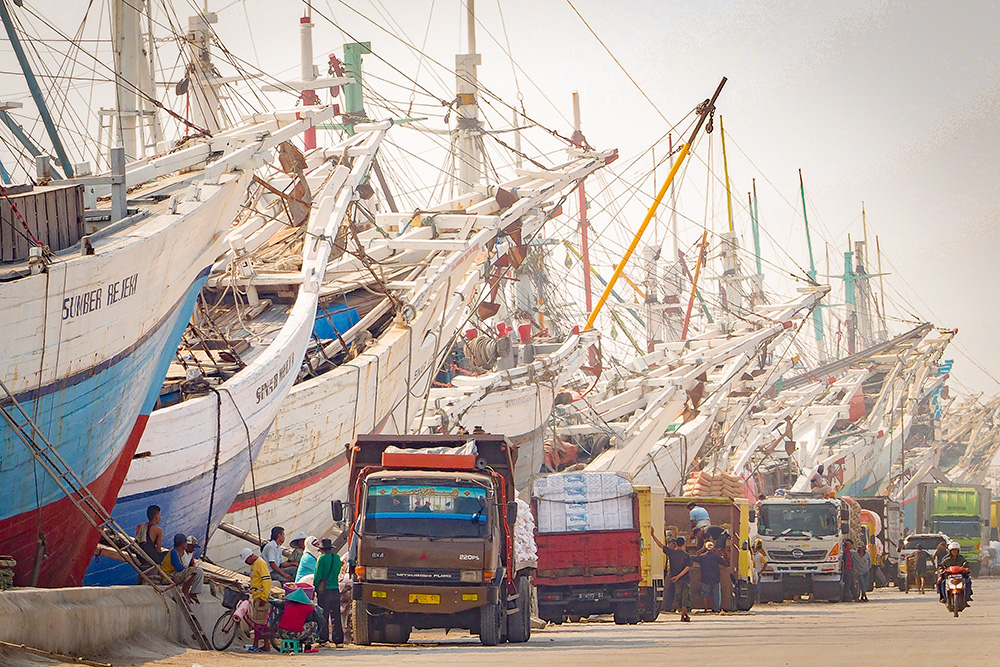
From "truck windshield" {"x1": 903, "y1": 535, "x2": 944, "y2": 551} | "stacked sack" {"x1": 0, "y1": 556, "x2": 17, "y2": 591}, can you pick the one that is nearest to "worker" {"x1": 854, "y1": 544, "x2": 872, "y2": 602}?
"truck windshield" {"x1": 903, "y1": 535, "x2": 944, "y2": 551}

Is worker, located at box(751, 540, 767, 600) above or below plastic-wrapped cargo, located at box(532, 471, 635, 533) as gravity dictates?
below

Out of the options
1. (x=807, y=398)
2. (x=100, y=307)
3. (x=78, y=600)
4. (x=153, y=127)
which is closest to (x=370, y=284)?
(x=153, y=127)

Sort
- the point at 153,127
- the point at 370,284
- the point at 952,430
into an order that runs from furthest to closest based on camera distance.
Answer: the point at 952,430
the point at 153,127
the point at 370,284

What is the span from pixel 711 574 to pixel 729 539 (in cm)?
230

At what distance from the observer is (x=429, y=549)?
58.1 feet

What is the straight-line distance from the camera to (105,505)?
1802 centimetres

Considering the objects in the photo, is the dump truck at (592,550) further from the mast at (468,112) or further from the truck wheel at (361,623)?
the mast at (468,112)

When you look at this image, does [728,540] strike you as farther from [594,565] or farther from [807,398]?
[807,398]

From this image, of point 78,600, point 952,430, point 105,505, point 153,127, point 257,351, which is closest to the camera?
point 78,600

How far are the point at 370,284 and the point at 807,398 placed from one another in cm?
3225

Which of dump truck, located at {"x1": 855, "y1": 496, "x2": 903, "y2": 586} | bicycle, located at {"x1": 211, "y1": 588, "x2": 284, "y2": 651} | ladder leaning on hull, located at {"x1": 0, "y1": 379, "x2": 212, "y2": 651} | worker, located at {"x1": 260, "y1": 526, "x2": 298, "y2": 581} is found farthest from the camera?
dump truck, located at {"x1": 855, "y1": 496, "x2": 903, "y2": 586}

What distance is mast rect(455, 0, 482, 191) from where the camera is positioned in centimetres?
5706

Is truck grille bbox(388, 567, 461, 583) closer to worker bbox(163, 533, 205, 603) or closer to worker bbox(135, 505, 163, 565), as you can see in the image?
worker bbox(163, 533, 205, 603)

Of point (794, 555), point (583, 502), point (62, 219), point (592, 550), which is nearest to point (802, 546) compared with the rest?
point (794, 555)
